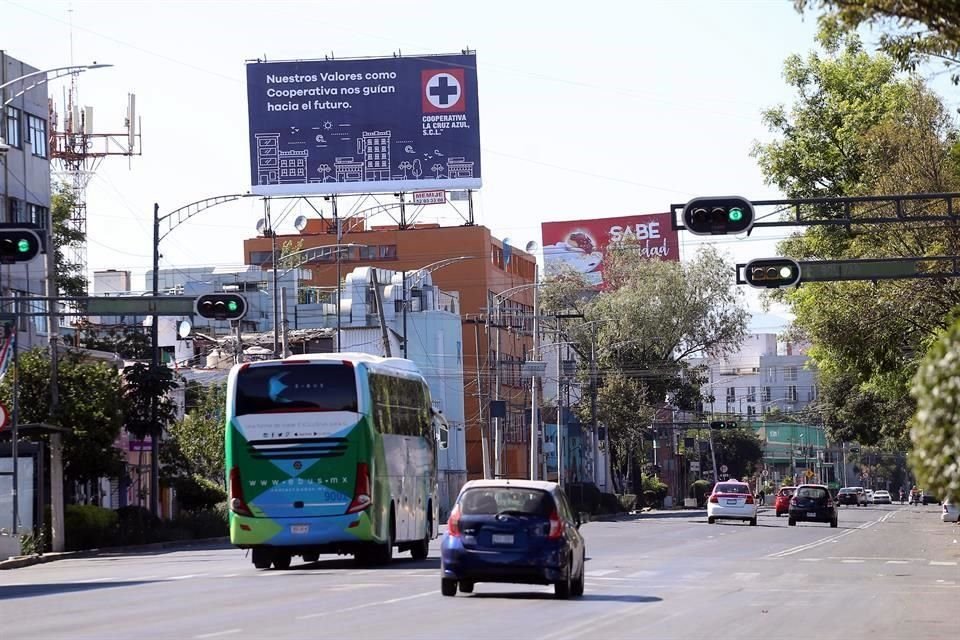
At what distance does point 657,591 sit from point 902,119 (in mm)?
25924

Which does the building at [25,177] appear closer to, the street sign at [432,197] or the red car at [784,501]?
the street sign at [432,197]

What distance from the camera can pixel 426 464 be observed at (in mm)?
36531

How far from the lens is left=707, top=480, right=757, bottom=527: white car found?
66688 mm

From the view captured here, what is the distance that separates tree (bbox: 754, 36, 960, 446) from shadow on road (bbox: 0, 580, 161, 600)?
1739 cm

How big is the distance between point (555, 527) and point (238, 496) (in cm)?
873

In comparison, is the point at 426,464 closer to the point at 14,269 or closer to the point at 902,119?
the point at 902,119

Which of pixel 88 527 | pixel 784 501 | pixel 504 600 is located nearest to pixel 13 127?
pixel 88 527

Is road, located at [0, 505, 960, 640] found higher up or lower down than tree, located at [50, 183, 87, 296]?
lower down

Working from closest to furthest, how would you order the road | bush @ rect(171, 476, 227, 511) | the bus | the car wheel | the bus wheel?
the road → the car wheel → the bus → the bus wheel → bush @ rect(171, 476, 227, 511)

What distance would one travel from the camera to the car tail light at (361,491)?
99.4ft

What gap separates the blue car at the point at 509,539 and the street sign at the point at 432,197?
71019mm

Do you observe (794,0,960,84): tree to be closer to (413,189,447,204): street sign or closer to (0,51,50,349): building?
(0,51,50,349): building

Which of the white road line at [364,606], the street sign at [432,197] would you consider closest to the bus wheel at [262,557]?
the white road line at [364,606]

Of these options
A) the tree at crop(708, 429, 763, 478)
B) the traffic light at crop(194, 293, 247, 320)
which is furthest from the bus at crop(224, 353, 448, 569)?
the tree at crop(708, 429, 763, 478)
